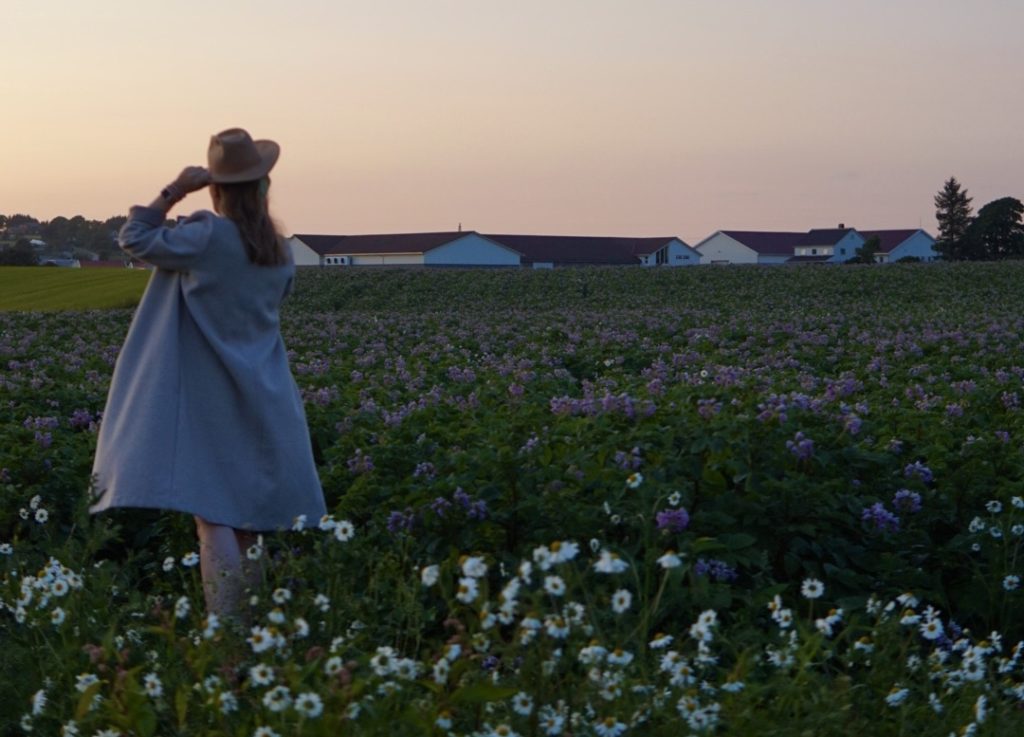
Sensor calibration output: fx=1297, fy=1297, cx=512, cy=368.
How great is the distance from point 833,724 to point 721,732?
0.48 m

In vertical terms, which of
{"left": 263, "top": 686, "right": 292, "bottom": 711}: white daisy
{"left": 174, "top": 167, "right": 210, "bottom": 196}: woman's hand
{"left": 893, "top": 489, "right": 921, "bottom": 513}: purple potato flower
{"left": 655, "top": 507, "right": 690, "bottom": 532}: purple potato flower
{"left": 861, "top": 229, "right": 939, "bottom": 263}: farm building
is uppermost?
{"left": 861, "top": 229, "right": 939, "bottom": 263}: farm building

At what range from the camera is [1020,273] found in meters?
42.8

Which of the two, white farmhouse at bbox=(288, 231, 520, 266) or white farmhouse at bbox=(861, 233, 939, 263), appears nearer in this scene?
white farmhouse at bbox=(288, 231, 520, 266)

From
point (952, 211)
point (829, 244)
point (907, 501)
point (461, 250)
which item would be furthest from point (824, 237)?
point (907, 501)

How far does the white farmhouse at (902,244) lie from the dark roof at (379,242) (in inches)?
1658

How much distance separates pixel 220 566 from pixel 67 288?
60069 millimetres

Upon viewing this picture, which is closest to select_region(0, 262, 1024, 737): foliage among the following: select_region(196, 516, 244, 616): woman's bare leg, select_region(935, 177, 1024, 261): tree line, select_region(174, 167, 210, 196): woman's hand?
select_region(196, 516, 244, 616): woman's bare leg

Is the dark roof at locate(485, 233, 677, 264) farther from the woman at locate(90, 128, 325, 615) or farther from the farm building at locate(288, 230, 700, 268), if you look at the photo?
the woman at locate(90, 128, 325, 615)

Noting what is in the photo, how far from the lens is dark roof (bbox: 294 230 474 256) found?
364 feet

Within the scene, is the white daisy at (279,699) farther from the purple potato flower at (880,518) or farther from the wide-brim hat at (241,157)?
the purple potato flower at (880,518)

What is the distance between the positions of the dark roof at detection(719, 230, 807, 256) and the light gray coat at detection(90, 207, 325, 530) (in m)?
132

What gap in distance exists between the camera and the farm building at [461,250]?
11062cm

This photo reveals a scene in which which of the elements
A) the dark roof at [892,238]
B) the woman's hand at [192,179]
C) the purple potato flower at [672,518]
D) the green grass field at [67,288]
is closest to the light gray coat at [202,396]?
the woman's hand at [192,179]

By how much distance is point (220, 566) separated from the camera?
536 cm
